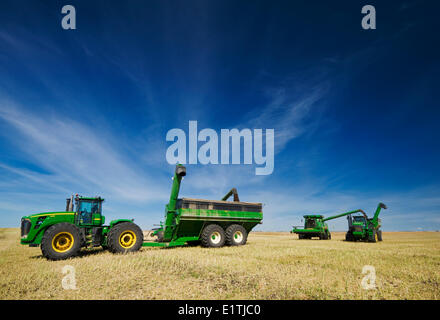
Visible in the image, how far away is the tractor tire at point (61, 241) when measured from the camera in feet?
32.2

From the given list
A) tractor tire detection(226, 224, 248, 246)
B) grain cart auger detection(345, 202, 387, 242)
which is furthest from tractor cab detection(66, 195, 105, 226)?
grain cart auger detection(345, 202, 387, 242)

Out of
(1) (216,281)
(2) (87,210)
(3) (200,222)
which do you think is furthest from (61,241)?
(1) (216,281)

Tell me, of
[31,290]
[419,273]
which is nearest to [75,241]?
[31,290]

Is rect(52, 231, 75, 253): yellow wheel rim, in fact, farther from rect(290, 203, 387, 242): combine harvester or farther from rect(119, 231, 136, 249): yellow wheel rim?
rect(290, 203, 387, 242): combine harvester

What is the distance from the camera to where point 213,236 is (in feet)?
51.9

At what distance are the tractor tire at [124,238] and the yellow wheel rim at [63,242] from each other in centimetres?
164

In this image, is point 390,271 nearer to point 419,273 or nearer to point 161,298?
point 419,273

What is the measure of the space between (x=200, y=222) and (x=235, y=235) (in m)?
3.03

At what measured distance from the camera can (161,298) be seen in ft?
16.9

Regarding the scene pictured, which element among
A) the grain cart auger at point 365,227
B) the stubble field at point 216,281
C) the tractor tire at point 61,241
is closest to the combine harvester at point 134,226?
the tractor tire at point 61,241

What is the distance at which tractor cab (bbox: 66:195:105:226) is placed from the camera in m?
11.8

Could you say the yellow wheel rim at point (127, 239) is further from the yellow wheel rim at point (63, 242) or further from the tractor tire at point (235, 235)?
the tractor tire at point (235, 235)
